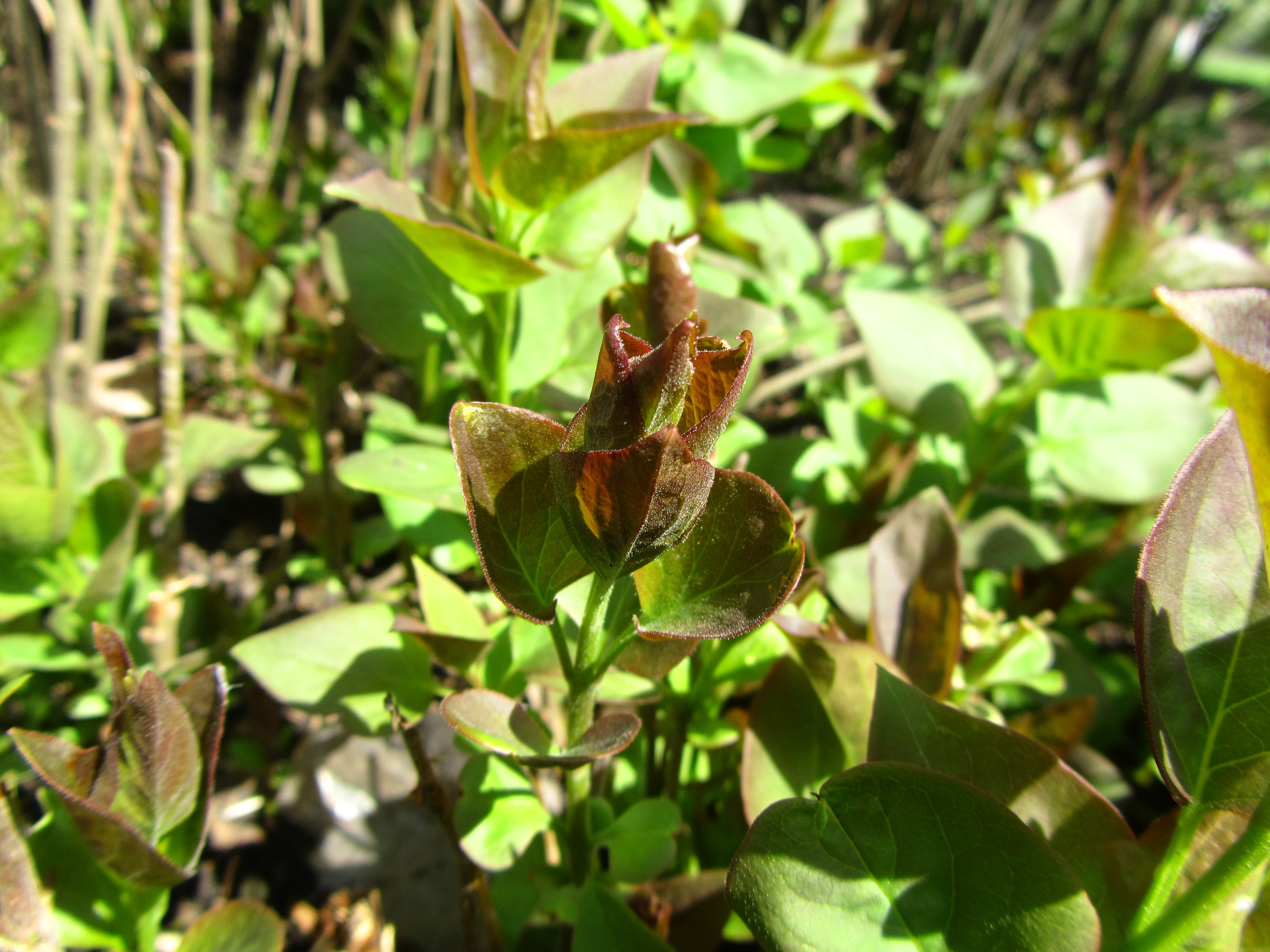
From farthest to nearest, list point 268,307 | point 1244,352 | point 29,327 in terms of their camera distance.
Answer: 1. point 268,307
2. point 29,327
3. point 1244,352

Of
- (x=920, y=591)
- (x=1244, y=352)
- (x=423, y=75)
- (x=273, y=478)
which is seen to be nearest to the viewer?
(x=1244, y=352)

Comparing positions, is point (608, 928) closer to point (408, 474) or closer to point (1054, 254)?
point (408, 474)

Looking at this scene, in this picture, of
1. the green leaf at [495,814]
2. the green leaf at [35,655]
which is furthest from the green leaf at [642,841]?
the green leaf at [35,655]

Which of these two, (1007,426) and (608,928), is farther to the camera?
(1007,426)

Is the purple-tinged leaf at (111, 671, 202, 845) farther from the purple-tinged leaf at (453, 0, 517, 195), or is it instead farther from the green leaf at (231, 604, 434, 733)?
the purple-tinged leaf at (453, 0, 517, 195)

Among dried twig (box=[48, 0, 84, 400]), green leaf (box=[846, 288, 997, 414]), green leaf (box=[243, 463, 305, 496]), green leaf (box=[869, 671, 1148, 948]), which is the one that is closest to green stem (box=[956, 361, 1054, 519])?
green leaf (box=[846, 288, 997, 414])

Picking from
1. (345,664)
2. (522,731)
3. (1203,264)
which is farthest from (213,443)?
(1203,264)

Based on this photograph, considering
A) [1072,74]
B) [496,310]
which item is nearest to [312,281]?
[496,310]
